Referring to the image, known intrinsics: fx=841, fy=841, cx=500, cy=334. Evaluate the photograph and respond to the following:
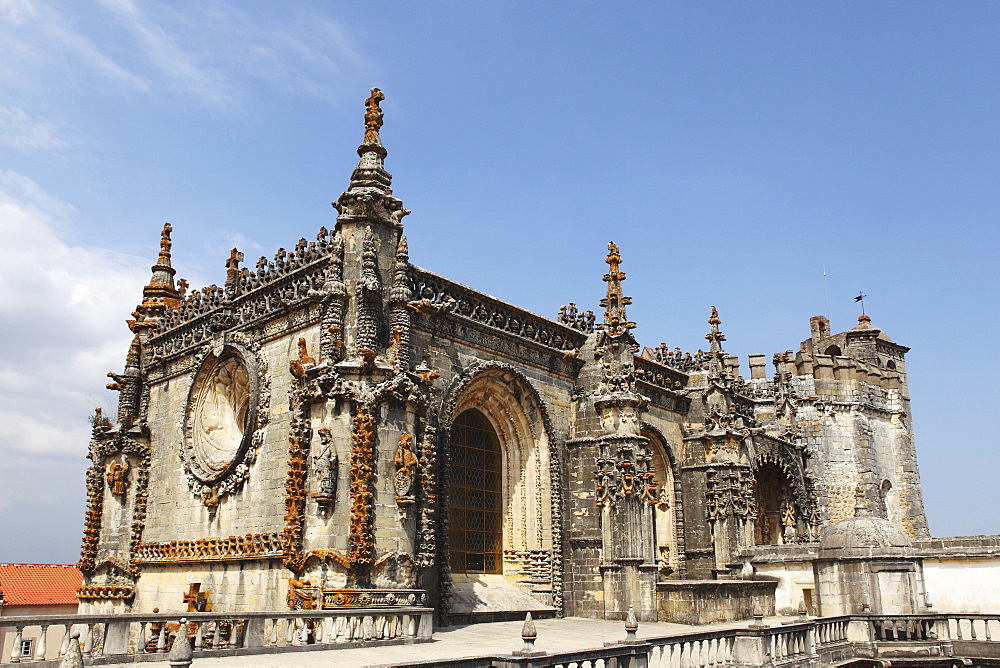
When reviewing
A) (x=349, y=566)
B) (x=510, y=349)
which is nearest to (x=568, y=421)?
(x=510, y=349)

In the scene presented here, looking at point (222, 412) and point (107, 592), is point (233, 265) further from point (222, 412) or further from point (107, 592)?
point (107, 592)

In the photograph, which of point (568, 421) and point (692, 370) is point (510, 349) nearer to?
point (568, 421)

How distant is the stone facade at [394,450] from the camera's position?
555 inches

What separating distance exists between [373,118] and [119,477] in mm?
10833

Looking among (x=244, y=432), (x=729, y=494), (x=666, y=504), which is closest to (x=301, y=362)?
(x=244, y=432)

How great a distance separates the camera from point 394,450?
46.4 ft

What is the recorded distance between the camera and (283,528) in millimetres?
14750

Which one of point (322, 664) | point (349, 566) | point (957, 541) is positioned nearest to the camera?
point (322, 664)

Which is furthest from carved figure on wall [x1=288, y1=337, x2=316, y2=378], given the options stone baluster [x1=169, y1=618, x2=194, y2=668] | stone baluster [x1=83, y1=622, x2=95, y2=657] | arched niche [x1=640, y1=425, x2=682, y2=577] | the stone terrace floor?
arched niche [x1=640, y1=425, x2=682, y2=577]

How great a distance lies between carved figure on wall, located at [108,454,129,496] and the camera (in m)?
20.0

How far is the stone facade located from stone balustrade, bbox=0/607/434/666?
108cm

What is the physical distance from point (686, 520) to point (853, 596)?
8.13 m

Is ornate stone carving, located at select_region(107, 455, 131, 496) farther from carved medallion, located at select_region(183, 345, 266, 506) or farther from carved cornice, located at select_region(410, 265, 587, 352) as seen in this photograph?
carved cornice, located at select_region(410, 265, 587, 352)

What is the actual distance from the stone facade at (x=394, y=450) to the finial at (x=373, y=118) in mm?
43
